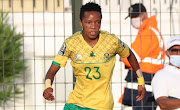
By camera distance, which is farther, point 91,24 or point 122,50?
point 122,50

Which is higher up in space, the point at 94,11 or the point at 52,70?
the point at 94,11

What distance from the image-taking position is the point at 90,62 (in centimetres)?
437

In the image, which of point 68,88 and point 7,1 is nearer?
point 68,88

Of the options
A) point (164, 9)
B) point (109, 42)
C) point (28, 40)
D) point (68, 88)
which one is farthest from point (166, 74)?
point (28, 40)

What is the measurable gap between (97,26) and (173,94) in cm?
82

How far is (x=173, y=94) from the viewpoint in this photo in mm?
4336

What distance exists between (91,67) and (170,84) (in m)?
0.65

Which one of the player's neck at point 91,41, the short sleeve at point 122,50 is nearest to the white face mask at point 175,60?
the short sleeve at point 122,50

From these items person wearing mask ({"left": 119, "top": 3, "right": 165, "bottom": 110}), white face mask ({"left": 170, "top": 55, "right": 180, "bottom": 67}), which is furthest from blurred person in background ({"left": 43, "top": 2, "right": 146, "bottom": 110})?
person wearing mask ({"left": 119, "top": 3, "right": 165, "bottom": 110})

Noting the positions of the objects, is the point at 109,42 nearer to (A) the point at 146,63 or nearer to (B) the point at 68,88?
(B) the point at 68,88

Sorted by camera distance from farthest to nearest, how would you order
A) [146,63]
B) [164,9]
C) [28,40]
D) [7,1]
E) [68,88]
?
[28,40]
[7,1]
[164,9]
[146,63]
[68,88]

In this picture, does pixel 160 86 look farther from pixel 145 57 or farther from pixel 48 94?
pixel 145 57

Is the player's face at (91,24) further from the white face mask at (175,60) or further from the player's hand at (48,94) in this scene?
the white face mask at (175,60)

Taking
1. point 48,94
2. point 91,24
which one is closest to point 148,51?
point 91,24
